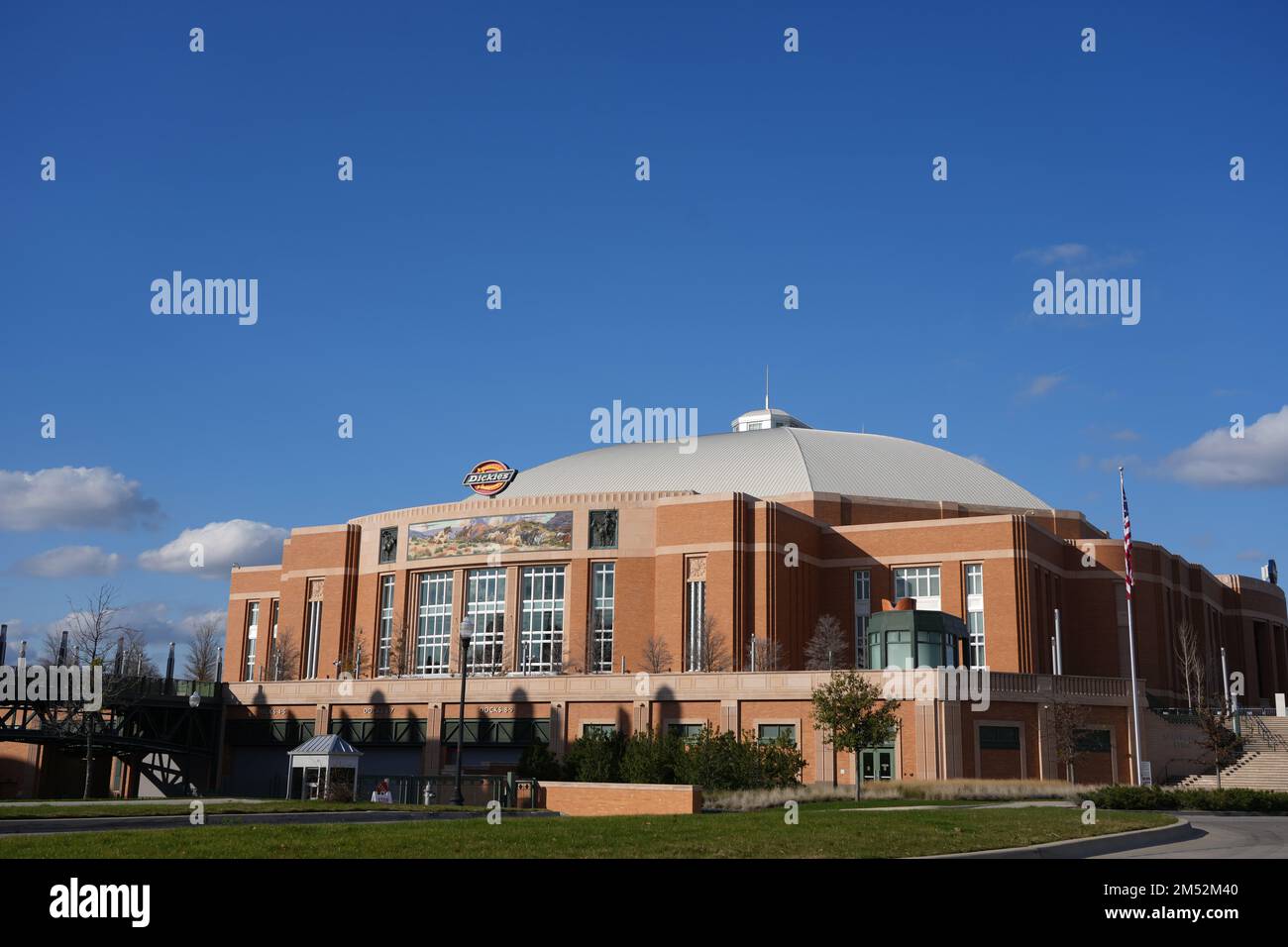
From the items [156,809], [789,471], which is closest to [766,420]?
[789,471]

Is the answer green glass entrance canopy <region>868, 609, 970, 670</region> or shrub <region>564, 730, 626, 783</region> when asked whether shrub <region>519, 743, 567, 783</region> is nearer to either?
shrub <region>564, 730, 626, 783</region>

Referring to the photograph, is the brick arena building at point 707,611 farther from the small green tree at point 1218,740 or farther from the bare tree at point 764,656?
the small green tree at point 1218,740

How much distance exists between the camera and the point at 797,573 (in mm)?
68000

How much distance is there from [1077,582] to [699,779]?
3994cm

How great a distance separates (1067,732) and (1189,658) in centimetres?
2594

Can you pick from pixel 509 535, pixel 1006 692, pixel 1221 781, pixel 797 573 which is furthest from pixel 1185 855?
pixel 509 535

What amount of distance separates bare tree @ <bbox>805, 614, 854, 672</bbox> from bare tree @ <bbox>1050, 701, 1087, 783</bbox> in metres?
13.1

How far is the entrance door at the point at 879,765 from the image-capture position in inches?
2000

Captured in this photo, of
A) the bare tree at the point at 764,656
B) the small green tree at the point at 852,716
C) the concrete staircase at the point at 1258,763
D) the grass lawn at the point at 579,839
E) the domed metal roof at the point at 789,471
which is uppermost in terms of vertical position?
the domed metal roof at the point at 789,471

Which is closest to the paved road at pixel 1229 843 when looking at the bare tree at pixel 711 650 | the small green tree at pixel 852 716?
the small green tree at pixel 852 716

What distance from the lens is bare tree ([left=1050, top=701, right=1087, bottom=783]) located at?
52531 mm

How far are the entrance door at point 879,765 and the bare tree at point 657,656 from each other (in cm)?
1475

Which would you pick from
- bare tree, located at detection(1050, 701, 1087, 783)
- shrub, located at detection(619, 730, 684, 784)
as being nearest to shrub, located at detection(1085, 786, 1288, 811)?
shrub, located at detection(619, 730, 684, 784)
